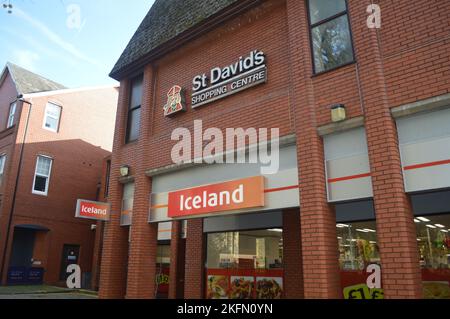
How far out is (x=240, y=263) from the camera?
Result: 11.7 m

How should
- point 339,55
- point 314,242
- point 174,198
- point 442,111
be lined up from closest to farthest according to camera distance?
point 442,111 → point 314,242 → point 339,55 → point 174,198

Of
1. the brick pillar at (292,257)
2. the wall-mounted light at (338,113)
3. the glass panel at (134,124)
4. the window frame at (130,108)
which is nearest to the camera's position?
the wall-mounted light at (338,113)

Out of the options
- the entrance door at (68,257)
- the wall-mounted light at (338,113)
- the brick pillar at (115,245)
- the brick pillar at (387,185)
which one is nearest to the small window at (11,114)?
the entrance door at (68,257)

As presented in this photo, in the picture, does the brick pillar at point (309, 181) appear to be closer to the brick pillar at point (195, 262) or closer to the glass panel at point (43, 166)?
the brick pillar at point (195, 262)

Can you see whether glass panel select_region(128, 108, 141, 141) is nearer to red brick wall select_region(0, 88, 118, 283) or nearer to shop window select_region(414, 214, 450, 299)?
shop window select_region(414, 214, 450, 299)

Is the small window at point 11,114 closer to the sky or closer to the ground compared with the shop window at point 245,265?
closer to the sky

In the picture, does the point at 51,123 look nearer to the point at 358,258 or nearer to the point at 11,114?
the point at 11,114

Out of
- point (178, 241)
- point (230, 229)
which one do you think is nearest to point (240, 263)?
point (230, 229)

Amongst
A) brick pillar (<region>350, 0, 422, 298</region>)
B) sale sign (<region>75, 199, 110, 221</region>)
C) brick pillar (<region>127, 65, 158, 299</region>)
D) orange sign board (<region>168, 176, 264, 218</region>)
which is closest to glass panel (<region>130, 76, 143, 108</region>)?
brick pillar (<region>127, 65, 158, 299</region>)

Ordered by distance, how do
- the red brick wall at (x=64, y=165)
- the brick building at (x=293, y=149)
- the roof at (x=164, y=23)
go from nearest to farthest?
the brick building at (x=293, y=149), the roof at (x=164, y=23), the red brick wall at (x=64, y=165)

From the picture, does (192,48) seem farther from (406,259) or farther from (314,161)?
(406,259)

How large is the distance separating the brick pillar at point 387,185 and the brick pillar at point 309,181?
36.9 inches

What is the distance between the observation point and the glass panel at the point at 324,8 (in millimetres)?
7434
